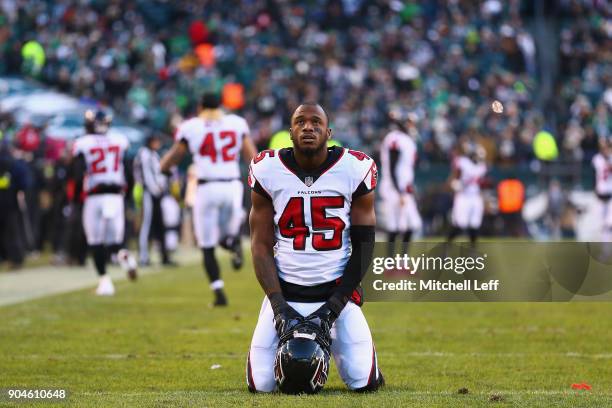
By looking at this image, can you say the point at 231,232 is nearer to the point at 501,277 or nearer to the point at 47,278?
the point at 47,278

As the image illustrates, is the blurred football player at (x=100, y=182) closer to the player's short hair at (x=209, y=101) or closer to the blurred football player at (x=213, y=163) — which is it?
the blurred football player at (x=213, y=163)

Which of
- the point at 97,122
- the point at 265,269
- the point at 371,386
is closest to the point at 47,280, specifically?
the point at 97,122

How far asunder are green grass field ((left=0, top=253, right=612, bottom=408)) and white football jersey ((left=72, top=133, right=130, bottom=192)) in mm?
1203

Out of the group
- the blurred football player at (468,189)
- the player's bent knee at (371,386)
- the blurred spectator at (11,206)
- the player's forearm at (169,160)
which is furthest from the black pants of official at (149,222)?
the player's bent knee at (371,386)

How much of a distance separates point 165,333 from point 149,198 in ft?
28.3

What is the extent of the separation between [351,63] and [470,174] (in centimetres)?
1227

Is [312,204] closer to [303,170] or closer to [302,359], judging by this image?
[303,170]

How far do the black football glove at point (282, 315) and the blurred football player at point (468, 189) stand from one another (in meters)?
12.5

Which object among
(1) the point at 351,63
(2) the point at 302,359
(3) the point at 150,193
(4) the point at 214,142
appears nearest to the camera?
(2) the point at 302,359

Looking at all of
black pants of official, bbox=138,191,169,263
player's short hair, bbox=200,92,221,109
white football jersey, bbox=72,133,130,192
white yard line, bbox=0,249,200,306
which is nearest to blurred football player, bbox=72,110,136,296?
white football jersey, bbox=72,133,130,192

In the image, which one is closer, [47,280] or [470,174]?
[47,280]

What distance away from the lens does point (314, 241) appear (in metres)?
6.28

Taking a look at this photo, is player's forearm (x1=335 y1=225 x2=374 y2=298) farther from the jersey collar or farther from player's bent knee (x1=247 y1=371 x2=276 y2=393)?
player's bent knee (x1=247 y1=371 x2=276 y2=393)

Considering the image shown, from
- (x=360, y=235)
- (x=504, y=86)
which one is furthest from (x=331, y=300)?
(x=504, y=86)
